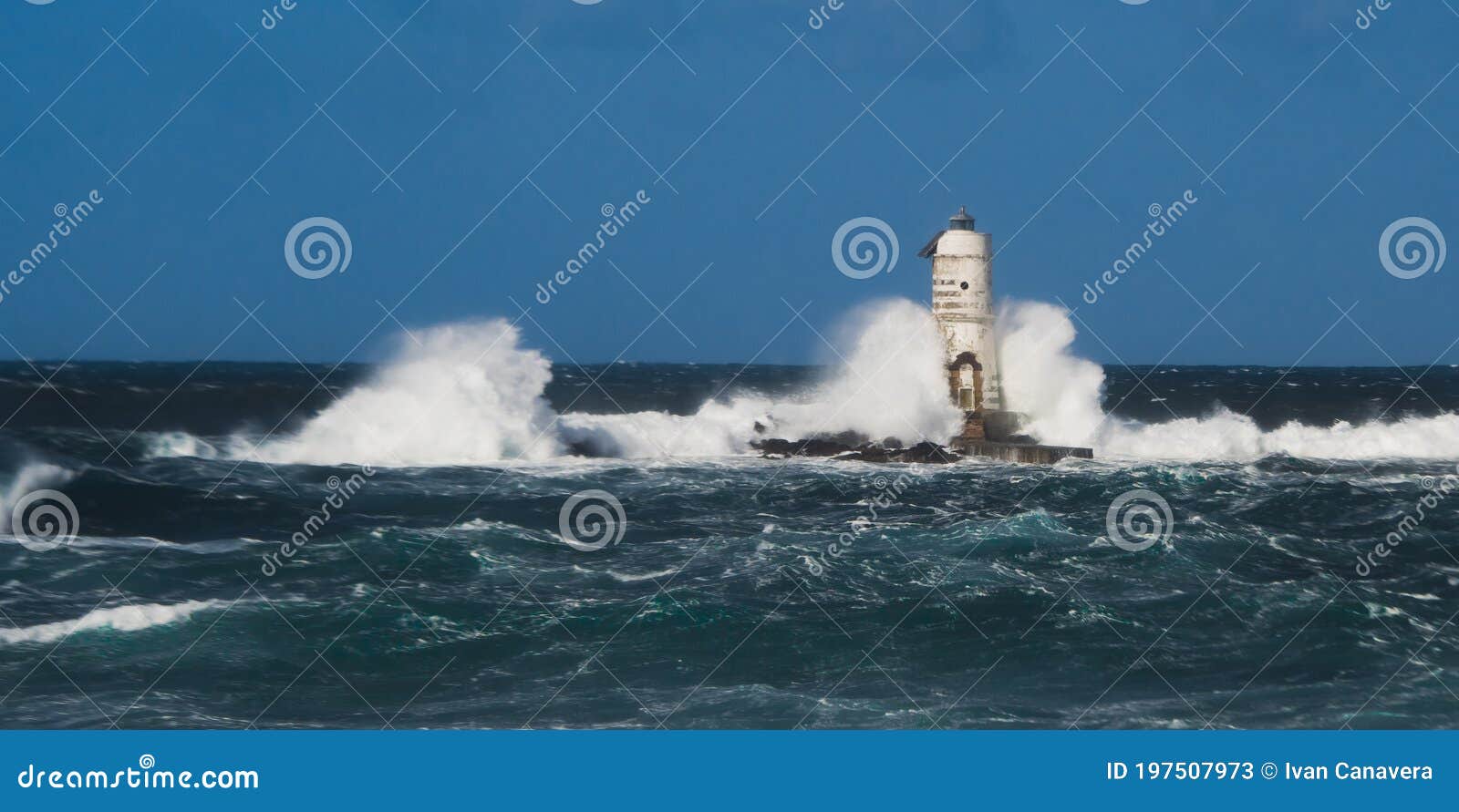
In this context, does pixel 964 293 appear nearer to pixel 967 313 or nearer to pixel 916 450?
pixel 967 313

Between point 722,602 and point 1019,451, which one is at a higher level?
point 1019,451

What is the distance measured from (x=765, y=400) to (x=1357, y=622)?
100 ft

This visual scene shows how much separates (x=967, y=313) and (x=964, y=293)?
0.58 m

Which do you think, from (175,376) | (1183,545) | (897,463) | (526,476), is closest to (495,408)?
(526,476)

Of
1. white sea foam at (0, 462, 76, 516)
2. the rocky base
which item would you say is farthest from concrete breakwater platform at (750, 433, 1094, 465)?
white sea foam at (0, 462, 76, 516)

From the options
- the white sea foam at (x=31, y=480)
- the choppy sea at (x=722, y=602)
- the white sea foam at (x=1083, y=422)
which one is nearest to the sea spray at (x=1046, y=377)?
the white sea foam at (x=1083, y=422)

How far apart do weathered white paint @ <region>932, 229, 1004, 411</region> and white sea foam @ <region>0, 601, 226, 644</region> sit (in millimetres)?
24817

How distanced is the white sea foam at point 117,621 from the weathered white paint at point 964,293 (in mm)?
24817

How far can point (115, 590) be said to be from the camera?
1866cm

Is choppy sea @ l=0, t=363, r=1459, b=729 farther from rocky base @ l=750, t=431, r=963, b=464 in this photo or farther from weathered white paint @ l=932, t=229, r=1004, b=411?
weathered white paint @ l=932, t=229, r=1004, b=411

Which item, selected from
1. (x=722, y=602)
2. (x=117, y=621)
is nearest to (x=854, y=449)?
(x=722, y=602)

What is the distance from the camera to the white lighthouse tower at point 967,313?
1505 inches

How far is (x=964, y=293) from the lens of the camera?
1516 inches

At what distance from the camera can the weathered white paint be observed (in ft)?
125
